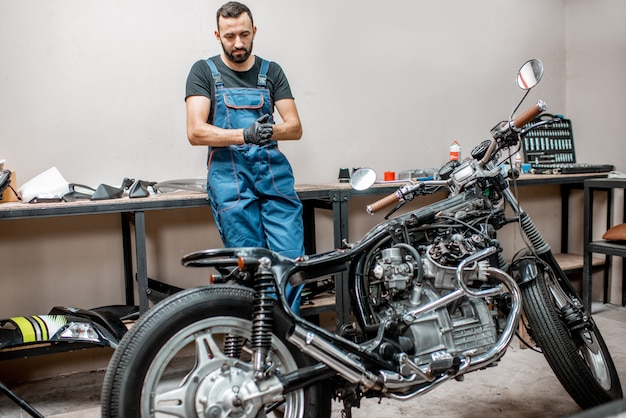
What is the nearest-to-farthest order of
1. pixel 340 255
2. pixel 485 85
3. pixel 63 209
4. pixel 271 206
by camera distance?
pixel 340 255, pixel 63 209, pixel 271 206, pixel 485 85

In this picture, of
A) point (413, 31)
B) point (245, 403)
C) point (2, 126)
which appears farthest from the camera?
point (413, 31)

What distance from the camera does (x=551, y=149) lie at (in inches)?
166

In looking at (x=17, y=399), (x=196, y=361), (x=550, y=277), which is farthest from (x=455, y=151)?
(x=17, y=399)

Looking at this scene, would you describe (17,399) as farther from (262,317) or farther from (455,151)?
(455,151)

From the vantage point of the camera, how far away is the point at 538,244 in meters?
2.29

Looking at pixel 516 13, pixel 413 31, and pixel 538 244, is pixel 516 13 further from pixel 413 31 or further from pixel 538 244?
pixel 538 244

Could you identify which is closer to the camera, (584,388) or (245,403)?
(245,403)

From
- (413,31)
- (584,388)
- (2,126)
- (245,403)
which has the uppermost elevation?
(413,31)

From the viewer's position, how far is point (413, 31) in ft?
12.4

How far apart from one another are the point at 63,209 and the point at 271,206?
89 cm

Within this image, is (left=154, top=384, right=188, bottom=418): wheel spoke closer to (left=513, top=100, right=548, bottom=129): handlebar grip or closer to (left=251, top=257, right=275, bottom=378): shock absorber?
(left=251, top=257, right=275, bottom=378): shock absorber

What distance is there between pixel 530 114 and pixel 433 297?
0.70 metres

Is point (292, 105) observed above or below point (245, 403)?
above

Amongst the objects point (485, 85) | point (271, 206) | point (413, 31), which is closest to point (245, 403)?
point (271, 206)
